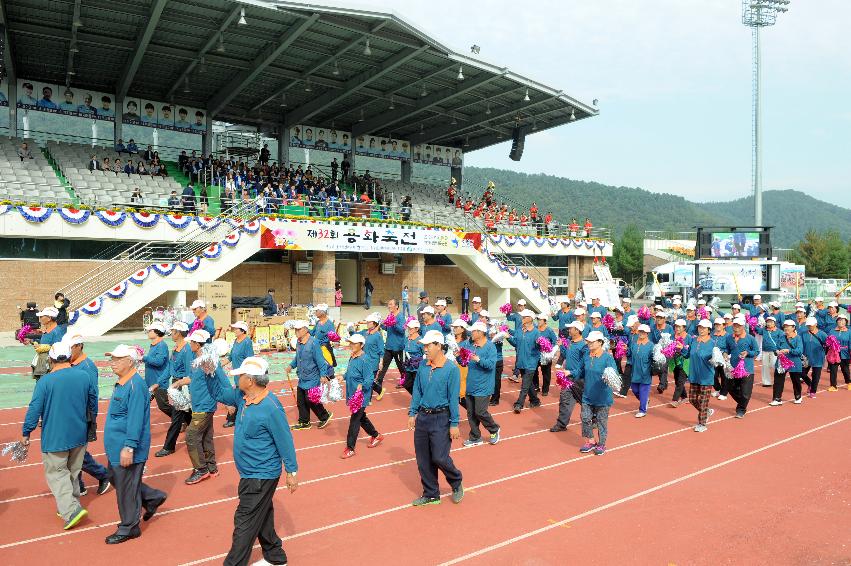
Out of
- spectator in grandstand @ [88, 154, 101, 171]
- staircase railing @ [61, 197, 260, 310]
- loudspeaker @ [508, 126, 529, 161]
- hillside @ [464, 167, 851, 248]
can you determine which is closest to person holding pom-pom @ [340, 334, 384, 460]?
staircase railing @ [61, 197, 260, 310]

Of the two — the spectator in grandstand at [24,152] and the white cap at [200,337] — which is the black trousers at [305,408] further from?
the spectator in grandstand at [24,152]

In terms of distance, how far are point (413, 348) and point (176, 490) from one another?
5.13 metres

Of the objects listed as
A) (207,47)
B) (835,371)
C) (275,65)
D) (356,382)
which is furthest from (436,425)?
(275,65)

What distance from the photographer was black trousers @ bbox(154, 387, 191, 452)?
8344 millimetres

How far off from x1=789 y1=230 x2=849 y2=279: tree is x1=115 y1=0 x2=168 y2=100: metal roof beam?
6251cm

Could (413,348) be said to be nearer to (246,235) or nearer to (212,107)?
(246,235)

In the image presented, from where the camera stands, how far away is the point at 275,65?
29.2 meters

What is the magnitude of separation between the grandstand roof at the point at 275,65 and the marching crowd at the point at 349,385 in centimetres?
1570

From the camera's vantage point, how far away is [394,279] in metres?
32.4

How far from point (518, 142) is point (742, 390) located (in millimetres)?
30730

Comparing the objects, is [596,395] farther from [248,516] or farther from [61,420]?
[61,420]

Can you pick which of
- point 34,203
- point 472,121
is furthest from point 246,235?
point 472,121

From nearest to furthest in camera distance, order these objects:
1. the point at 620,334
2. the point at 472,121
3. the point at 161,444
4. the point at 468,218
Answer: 1. the point at 161,444
2. the point at 620,334
3. the point at 468,218
4. the point at 472,121

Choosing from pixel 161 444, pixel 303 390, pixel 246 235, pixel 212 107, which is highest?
pixel 212 107
